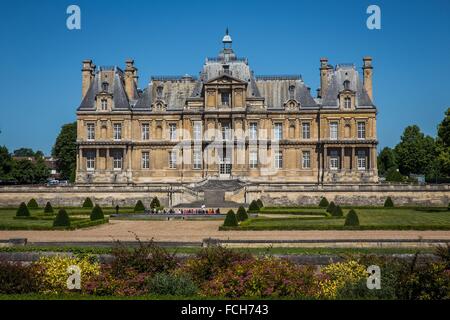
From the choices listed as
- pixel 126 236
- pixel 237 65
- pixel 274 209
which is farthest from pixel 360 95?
pixel 126 236

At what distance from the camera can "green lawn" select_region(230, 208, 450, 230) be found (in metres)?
27.5

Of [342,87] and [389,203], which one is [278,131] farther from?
[389,203]

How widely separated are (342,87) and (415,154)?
30.0 metres

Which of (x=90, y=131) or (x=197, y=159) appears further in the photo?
(x=90, y=131)

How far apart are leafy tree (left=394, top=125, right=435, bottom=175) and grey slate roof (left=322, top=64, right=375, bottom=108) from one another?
28728 millimetres

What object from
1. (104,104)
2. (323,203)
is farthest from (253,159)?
(104,104)

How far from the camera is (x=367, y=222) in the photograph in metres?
31.3

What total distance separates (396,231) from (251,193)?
71.5ft

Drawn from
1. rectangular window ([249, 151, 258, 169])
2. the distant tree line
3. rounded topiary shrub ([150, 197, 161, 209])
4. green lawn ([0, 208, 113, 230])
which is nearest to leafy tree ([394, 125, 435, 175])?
the distant tree line

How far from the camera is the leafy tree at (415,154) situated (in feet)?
269

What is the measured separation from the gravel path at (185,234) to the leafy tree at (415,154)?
5855 centimetres

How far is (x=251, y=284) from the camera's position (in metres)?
13.3

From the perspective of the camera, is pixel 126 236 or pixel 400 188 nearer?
pixel 126 236
